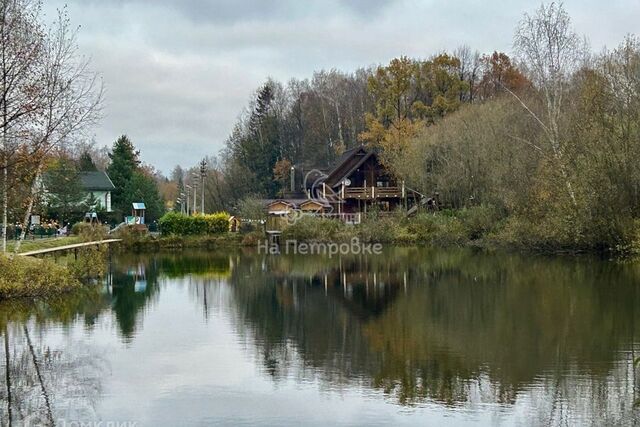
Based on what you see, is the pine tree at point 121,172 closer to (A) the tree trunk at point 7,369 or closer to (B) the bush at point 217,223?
(B) the bush at point 217,223

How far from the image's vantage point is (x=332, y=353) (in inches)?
502

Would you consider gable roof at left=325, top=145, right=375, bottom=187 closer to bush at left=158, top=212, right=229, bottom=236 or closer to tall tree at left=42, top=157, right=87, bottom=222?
bush at left=158, top=212, right=229, bottom=236

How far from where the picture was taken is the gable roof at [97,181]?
61.9 m

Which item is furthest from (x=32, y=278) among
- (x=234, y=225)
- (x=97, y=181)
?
(x=97, y=181)

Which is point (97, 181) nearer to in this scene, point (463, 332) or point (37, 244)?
point (37, 244)

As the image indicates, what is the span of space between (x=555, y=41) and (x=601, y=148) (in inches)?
289

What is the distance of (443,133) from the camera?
155 ft

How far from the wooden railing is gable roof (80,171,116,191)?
65.1 ft

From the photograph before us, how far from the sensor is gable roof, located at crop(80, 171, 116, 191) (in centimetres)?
6192

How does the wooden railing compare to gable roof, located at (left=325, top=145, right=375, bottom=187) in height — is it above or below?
below
